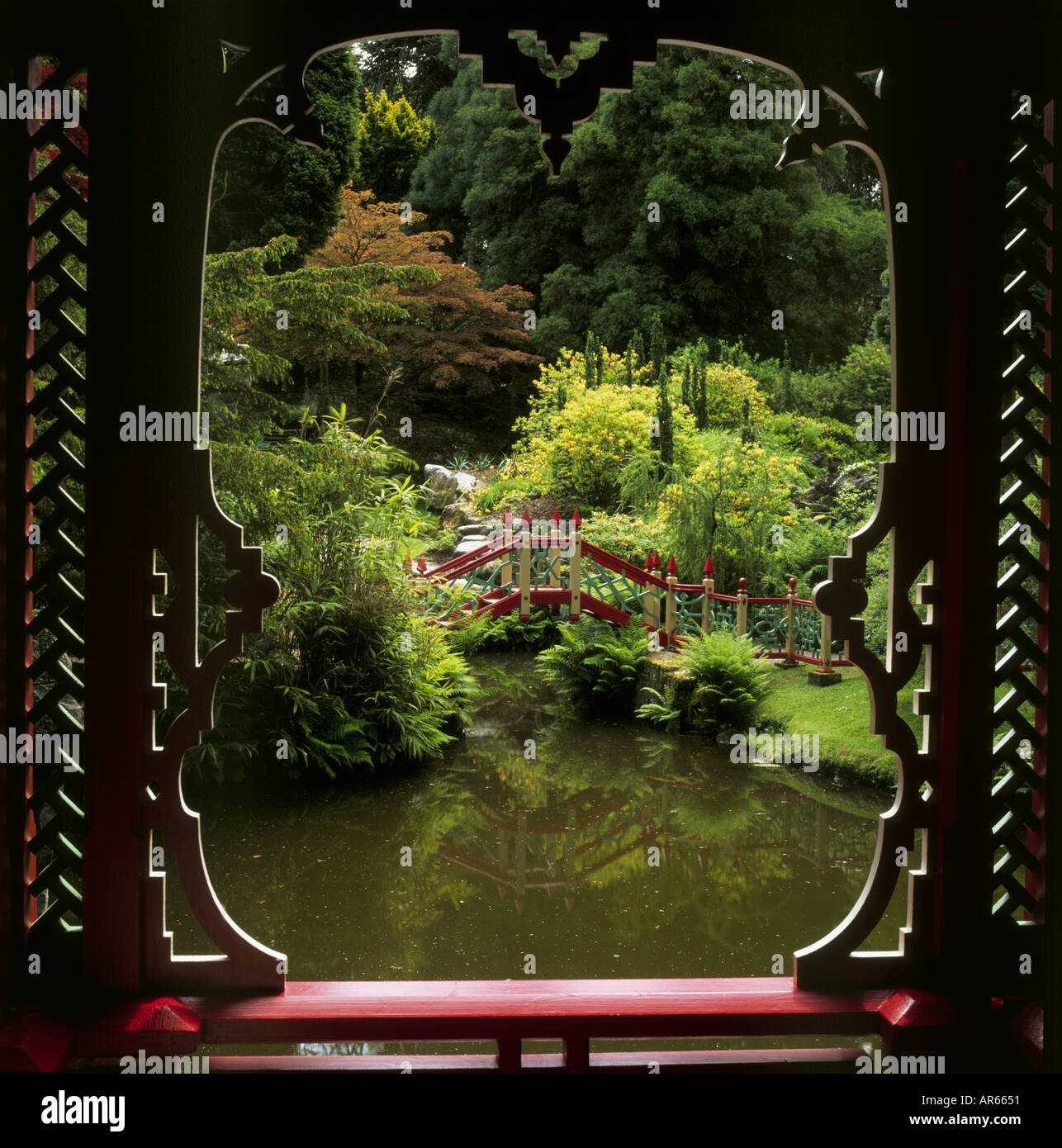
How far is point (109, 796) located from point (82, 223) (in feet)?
11.2

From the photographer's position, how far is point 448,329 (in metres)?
16.8

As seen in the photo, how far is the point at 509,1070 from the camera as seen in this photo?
6.84 ft

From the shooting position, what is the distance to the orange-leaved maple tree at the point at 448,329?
609 inches

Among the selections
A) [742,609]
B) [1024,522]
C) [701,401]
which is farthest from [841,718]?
[701,401]

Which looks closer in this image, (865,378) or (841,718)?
(841,718)

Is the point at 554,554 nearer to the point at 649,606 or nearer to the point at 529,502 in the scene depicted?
the point at 649,606

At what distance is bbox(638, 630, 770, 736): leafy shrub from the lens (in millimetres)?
7516

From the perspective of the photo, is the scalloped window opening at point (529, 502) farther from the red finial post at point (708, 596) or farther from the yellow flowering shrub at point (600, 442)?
the red finial post at point (708, 596)

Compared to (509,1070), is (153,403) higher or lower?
higher

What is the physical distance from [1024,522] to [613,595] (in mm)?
7491

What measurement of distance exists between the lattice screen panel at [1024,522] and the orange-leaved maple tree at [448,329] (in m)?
13.4

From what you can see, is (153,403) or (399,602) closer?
(153,403)

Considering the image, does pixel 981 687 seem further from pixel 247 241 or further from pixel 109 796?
pixel 247 241
